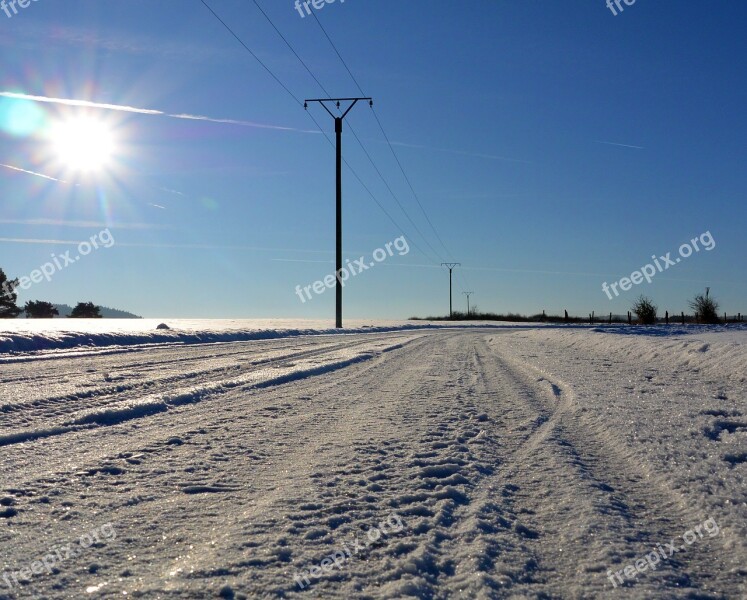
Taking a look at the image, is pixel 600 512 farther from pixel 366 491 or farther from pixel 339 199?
pixel 339 199

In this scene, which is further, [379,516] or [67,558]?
[379,516]

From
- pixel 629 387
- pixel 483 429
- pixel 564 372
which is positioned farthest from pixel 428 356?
pixel 483 429

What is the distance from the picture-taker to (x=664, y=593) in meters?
2.60

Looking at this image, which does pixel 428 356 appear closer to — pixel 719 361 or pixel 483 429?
pixel 719 361

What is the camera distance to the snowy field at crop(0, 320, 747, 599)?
8.88 feet

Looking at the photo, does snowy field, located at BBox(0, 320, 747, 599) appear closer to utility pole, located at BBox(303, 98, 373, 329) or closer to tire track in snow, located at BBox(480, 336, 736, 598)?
tire track in snow, located at BBox(480, 336, 736, 598)

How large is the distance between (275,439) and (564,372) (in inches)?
271

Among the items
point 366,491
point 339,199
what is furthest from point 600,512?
point 339,199

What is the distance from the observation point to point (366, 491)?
3807 millimetres

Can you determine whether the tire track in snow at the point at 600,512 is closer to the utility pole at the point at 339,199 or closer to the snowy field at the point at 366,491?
the snowy field at the point at 366,491

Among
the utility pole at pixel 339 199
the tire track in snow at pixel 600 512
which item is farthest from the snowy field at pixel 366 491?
the utility pole at pixel 339 199

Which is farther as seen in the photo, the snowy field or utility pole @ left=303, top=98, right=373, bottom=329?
utility pole @ left=303, top=98, right=373, bottom=329

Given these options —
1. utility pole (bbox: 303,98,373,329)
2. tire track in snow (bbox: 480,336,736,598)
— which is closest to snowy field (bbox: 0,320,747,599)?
tire track in snow (bbox: 480,336,736,598)

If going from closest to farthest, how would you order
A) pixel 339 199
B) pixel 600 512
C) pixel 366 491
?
pixel 600 512 → pixel 366 491 → pixel 339 199
